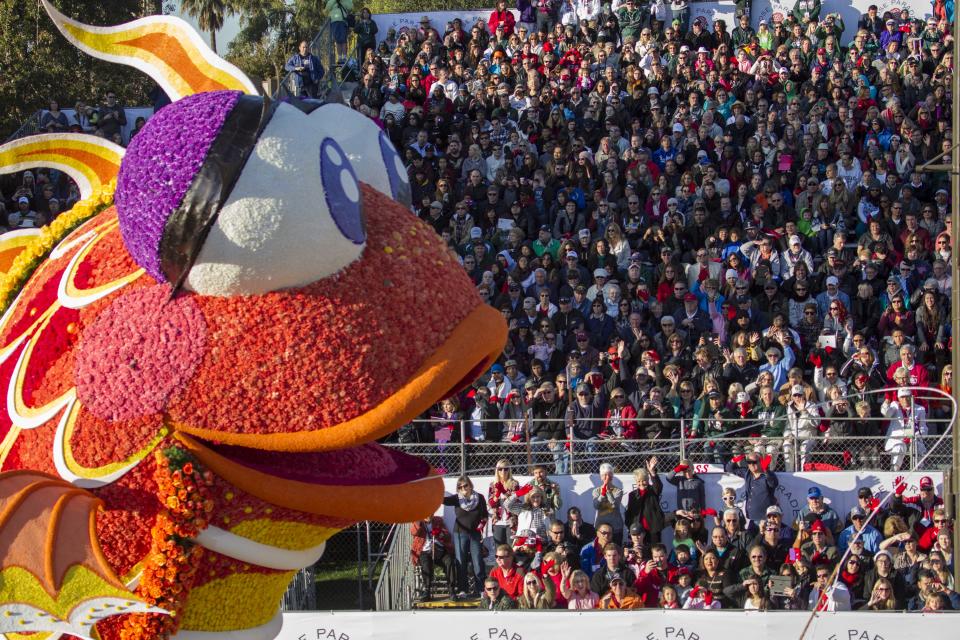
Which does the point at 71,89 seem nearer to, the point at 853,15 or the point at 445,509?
the point at 853,15

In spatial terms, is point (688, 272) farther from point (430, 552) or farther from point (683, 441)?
point (430, 552)

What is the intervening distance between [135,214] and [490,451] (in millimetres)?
7563

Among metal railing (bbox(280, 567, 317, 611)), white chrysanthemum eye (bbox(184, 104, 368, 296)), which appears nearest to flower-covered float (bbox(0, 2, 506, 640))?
white chrysanthemum eye (bbox(184, 104, 368, 296))

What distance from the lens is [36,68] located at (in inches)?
982

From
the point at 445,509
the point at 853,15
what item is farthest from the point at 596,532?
the point at 853,15

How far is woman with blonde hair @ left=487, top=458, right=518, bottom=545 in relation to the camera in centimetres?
1084

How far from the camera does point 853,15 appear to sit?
18812 mm

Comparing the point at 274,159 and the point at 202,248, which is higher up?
the point at 274,159

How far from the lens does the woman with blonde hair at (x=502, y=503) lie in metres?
10.8

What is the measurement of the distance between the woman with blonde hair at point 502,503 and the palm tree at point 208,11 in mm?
26422

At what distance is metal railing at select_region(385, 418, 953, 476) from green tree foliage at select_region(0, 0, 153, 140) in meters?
15.0

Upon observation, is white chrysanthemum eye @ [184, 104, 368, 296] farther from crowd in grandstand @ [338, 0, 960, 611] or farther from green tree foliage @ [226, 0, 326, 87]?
green tree foliage @ [226, 0, 326, 87]

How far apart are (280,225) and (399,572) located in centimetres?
695

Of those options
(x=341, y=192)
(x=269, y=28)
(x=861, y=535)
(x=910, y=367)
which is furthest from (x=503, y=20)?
(x=269, y=28)
